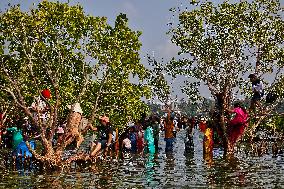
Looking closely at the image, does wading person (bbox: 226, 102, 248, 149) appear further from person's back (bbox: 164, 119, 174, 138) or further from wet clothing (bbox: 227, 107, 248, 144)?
person's back (bbox: 164, 119, 174, 138)

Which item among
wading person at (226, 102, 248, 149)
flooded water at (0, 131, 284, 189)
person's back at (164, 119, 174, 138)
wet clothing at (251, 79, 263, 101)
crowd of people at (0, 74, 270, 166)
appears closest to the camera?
flooded water at (0, 131, 284, 189)

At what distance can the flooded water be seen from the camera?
1538 cm

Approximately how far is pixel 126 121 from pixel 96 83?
4.18m

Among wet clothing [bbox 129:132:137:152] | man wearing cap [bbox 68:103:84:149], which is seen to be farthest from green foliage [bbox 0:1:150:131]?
man wearing cap [bbox 68:103:84:149]

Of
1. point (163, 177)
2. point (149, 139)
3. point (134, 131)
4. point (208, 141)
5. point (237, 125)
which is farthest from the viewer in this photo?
point (134, 131)

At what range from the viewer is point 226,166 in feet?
68.4

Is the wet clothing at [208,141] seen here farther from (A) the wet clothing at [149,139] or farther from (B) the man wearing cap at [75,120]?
(B) the man wearing cap at [75,120]

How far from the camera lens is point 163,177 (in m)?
17.5

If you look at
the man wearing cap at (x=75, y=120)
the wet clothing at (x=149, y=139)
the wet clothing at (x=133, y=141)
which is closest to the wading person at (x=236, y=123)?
the wet clothing at (x=149, y=139)

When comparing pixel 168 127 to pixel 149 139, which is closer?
pixel 149 139

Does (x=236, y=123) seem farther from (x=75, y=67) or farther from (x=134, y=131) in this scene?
(x=75, y=67)

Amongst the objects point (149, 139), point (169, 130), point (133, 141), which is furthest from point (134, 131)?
point (169, 130)

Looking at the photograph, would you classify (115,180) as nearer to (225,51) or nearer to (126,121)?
(225,51)

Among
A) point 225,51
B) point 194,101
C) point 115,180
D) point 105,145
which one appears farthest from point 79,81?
point 115,180
